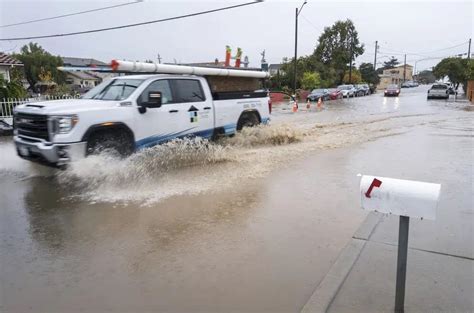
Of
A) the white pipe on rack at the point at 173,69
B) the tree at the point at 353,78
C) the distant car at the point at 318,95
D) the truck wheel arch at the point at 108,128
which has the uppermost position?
the tree at the point at 353,78

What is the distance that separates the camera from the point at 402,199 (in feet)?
9.07

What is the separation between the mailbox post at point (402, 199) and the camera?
2711 millimetres

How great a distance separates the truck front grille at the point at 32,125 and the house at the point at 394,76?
105786 millimetres

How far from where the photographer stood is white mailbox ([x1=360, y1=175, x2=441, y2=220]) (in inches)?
107

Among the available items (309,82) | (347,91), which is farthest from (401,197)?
(309,82)

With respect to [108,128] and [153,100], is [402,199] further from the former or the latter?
[153,100]

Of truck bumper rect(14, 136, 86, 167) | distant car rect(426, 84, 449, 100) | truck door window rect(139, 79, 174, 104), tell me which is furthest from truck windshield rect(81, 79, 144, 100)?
distant car rect(426, 84, 449, 100)

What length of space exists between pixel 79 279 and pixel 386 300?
271 centimetres

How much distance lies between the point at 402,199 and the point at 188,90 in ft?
20.6

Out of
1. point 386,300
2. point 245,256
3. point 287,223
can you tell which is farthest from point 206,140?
point 386,300

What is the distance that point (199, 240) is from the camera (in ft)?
15.1

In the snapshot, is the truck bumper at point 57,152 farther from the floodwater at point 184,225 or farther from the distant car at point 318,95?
the distant car at point 318,95

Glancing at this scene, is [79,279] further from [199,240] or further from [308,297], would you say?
[308,297]

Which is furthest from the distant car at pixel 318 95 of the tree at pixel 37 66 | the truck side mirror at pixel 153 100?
the tree at pixel 37 66
